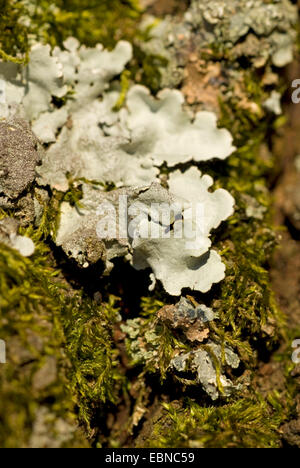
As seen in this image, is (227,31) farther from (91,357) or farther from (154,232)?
(91,357)

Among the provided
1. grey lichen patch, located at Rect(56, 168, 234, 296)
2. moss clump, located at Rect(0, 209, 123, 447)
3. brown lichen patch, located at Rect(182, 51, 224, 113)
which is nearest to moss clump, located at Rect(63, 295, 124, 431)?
moss clump, located at Rect(0, 209, 123, 447)

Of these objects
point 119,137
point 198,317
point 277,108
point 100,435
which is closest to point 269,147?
point 277,108

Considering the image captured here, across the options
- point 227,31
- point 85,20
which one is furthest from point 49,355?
point 227,31

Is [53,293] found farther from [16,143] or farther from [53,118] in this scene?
[53,118]

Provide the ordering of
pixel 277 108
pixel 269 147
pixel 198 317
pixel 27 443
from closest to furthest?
pixel 27 443 → pixel 198 317 → pixel 277 108 → pixel 269 147

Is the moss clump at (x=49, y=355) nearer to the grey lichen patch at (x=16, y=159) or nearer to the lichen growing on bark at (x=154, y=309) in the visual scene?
the lichen growing on bark at (x=154, y=309)

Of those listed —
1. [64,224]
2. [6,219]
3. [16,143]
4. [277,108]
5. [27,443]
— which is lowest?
[27,443]

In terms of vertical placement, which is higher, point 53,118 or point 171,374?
point 53,118

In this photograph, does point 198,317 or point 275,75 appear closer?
point 198,317
